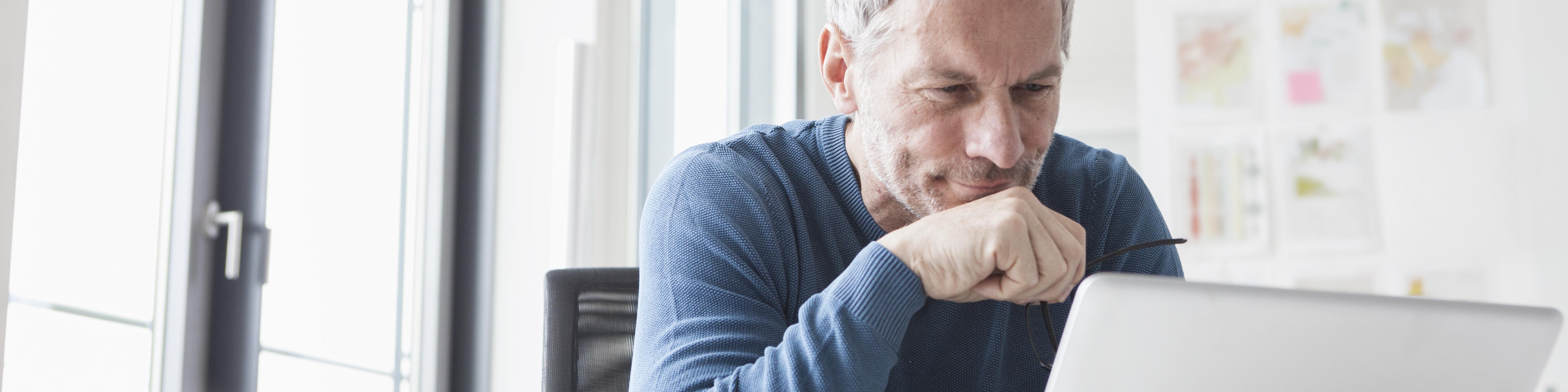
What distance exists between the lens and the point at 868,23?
1.00 metres

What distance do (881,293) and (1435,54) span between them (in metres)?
2.58

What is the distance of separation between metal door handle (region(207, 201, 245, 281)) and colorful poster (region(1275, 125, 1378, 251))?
2.57 meters

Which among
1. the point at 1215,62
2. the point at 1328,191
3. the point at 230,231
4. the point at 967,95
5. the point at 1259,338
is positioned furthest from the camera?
the point at 1215,62

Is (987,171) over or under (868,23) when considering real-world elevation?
under

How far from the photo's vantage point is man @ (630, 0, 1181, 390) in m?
0.72

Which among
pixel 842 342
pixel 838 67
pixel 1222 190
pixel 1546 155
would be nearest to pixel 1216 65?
pixel 1222 190

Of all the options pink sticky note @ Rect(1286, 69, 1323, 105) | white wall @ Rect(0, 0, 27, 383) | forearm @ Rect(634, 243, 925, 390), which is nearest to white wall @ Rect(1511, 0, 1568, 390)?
pink sticky note @ Rect(1286, 69, 1323, 105)

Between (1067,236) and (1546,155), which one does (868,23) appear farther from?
(1546,155)

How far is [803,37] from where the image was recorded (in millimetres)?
3146

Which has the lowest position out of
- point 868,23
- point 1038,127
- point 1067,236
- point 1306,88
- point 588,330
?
point 588,330

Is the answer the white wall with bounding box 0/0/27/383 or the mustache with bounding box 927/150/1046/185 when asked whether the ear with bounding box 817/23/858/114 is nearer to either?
the mustache with bounding box 927/150/1046/185

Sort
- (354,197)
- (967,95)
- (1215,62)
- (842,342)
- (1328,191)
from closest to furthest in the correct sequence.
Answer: (842,342) < (967,95) < (354,197) < (1328,191) < (1215,62)

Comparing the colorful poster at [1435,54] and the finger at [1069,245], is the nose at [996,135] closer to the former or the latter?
the finger at [1069,245]

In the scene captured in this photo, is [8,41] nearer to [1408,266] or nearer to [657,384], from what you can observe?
[657,384]
